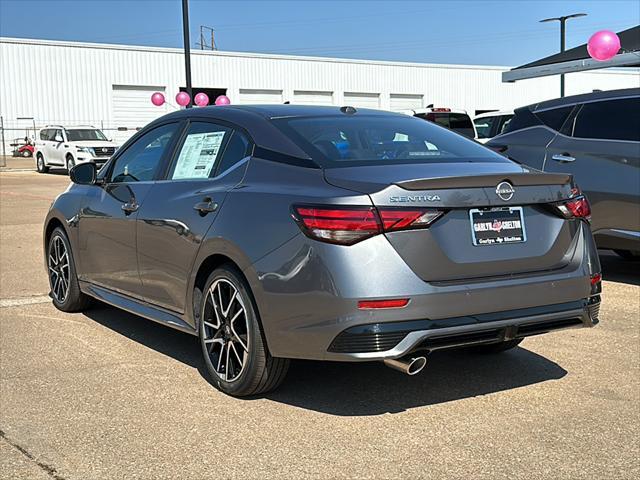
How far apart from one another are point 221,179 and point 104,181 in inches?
65.0

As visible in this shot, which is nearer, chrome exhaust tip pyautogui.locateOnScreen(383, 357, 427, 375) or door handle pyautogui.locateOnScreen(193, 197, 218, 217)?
chrome exhaust tip pyautogui.locateOnScreen(383, 357, 427, 375)

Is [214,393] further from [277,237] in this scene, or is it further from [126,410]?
[277,237]

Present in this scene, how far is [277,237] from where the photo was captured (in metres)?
3.87

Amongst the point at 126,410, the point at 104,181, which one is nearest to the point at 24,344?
the point at 104,181

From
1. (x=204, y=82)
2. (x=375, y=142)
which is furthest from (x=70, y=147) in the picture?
(x=375, y=142)

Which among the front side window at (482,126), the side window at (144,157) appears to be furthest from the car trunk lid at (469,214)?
the front side window at (482,126)

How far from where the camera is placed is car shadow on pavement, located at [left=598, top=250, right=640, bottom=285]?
777cm

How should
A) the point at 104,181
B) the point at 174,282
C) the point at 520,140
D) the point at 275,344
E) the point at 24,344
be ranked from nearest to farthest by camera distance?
the point at 275,344 → the point at 174,282 → the point at 24,344 → the point at 104,181 → the point at 520,140

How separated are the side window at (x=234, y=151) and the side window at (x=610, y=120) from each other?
4.26 meters

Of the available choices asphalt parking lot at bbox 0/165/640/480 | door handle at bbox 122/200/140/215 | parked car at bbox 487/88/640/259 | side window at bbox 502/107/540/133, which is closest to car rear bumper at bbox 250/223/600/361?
asphalt parking lot at bbox 0/165/640/480

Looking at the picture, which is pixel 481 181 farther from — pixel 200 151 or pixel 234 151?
pixel 200 151

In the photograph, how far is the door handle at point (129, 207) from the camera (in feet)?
16.8

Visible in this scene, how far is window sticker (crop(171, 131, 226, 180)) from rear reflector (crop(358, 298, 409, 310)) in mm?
1456

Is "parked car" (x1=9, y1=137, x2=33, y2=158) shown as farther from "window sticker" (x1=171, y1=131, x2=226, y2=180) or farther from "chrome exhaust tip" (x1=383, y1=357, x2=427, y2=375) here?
"chrome exhaust tip" (x1=383, y1=357, x2=427, y2=375)
